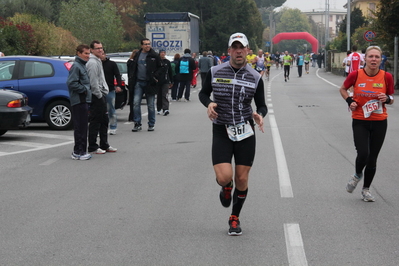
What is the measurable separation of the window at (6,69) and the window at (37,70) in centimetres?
26

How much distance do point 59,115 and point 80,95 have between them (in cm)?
428

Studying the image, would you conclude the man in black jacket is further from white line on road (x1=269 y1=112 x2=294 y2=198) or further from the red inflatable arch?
the red inflatable arch

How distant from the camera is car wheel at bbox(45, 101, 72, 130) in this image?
1468cm

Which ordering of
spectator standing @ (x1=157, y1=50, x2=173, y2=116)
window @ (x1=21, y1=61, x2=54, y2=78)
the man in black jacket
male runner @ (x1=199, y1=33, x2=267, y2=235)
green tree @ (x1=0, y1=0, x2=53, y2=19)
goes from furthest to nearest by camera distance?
green tree @ (x1=0, y1=0, x2=53, y2=19) < spectator standing @ (x1=157, y1=50, x2=173, y2=116) < window @ (x1=21, y1=61, x2=54, y2=78) < the man in black jacket < male runner @ (x1=199, y1=33, x2=267, y2=235)

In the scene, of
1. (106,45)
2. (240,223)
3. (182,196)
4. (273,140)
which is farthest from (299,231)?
A: (106,45)

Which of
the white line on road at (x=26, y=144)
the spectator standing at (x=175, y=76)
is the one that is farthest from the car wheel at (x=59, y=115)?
the spectator standing at (x=175, y=76)

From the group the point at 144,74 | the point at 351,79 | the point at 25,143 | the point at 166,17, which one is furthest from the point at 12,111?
the point at 166,17

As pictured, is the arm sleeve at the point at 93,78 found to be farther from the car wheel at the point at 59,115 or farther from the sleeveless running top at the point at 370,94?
the sleeveless running top at the point at 370,94

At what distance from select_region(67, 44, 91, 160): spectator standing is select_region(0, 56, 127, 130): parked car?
3.99 metres

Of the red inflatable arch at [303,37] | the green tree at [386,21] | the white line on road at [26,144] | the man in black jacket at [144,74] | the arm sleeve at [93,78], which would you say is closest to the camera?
the arm sleeve at [93,78]

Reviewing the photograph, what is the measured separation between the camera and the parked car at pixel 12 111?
13.0m

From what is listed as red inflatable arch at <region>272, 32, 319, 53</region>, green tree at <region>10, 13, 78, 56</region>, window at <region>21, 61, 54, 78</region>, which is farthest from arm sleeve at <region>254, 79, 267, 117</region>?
red inflatable arch at <region>272, 32, 319, 53</region>

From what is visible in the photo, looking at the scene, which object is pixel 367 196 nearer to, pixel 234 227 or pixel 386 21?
pixel 234 227

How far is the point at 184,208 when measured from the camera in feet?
23.3
